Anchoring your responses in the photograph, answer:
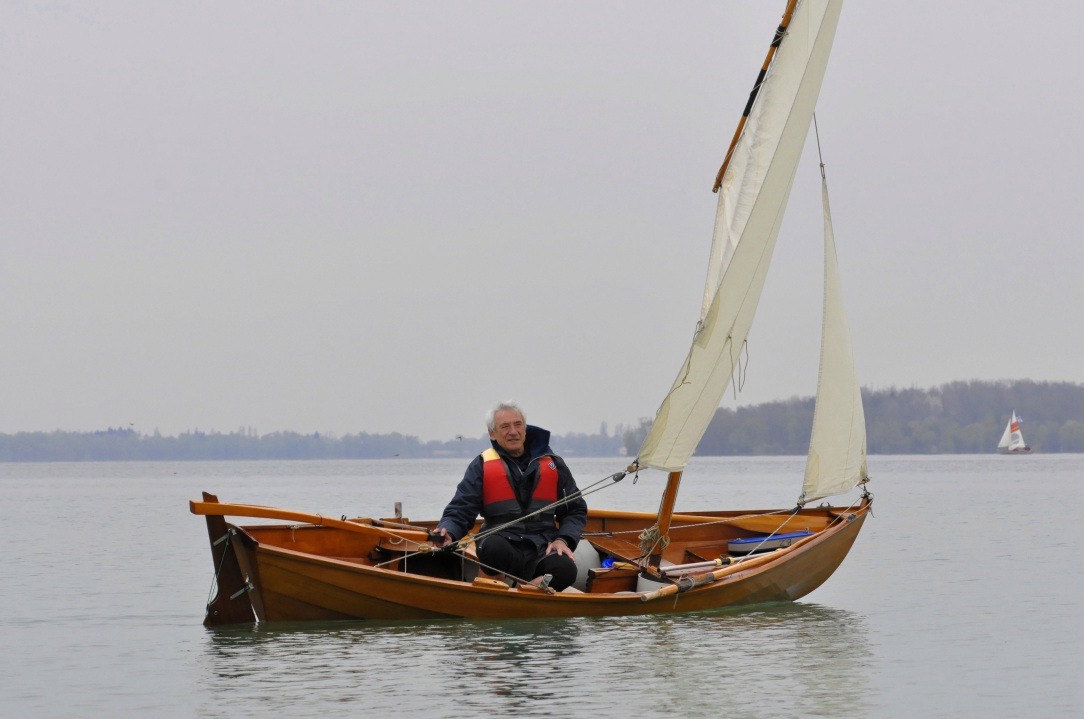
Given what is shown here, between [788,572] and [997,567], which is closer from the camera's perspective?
[788,572]

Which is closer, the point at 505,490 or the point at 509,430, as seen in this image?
the point at 509,430

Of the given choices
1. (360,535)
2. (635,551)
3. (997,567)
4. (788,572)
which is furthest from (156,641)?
(997,567)

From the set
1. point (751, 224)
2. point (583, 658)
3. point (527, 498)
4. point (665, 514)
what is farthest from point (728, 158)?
point (583, 658)

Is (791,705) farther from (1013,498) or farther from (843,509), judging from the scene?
(1013,498)

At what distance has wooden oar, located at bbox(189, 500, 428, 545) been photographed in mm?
11555

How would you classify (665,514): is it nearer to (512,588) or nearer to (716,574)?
(716,574)

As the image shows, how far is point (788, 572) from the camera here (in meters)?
14.4

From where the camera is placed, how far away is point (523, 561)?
12.6m

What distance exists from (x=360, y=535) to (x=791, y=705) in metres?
5.91

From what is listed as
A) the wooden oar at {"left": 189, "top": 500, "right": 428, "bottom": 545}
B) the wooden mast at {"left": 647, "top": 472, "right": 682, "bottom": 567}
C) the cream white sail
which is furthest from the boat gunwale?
the cream white sail

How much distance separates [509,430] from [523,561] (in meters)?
1.29

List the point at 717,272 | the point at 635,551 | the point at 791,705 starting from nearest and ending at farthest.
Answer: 1. the point at 791,705
2. the point at 717,272
3. the point at 635,551

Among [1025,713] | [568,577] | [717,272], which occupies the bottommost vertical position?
[1025,713]

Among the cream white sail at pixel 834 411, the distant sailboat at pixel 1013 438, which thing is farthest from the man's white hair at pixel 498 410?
the distant sailboat at pixel 1013 438
